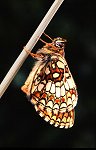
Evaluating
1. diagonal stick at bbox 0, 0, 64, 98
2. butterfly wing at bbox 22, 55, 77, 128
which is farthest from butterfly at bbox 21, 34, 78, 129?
diagonal stick at bbox 0, 0, 64, 98

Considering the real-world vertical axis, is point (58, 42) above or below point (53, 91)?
above

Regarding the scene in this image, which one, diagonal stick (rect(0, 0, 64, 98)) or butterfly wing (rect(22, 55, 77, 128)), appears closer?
diagonal stick (rect(0, 0, 64, 98))

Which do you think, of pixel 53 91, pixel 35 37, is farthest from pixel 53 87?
pixel 35 37

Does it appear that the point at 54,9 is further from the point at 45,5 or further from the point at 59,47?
the point at 45,5

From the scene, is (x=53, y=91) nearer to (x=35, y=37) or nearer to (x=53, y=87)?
(x=53, y=87)

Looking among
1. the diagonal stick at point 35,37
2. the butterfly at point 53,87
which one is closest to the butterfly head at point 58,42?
the butterfly at point 53,87

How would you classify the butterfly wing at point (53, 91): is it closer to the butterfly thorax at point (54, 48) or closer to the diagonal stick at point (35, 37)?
the butterfly thorax at point (54, 48)

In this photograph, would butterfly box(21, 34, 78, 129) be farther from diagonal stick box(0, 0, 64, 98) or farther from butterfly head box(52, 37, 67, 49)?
diagonal stick box(0, 0, 64, 98)
